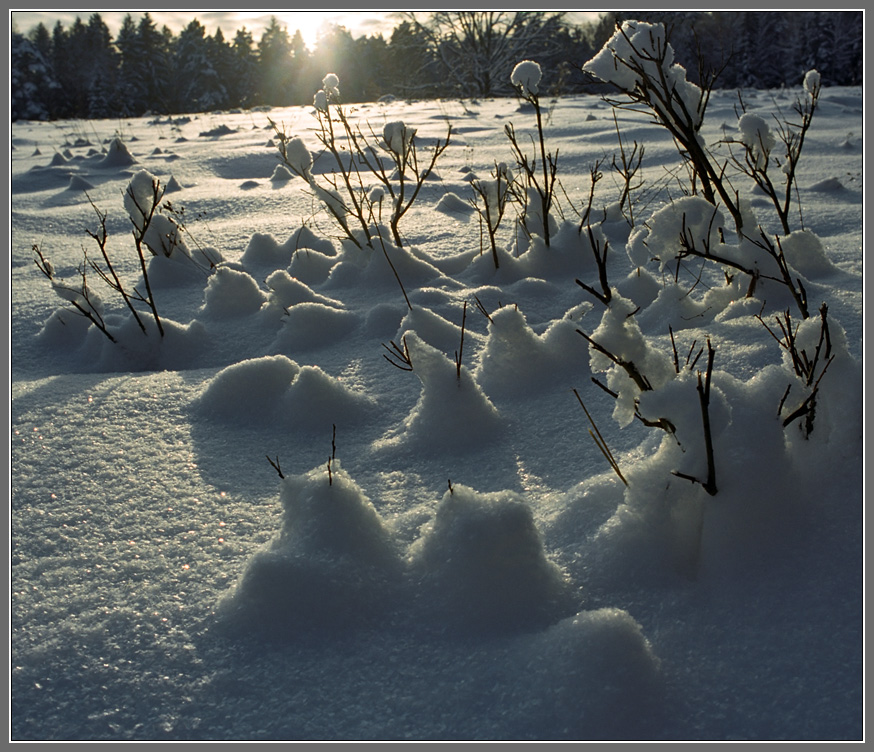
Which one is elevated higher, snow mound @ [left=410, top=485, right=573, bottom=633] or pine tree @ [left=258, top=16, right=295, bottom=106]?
pine tree @ [left=258, top=16, right=295, bottom=106]

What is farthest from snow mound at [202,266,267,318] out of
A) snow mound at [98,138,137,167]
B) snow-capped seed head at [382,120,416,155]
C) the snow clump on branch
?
snow mound at [98,138,137,167]

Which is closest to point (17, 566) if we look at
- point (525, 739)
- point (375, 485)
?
point (375, 485)

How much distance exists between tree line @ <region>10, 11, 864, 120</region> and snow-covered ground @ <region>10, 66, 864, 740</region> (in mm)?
18709

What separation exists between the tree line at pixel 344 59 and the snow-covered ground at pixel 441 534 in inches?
737

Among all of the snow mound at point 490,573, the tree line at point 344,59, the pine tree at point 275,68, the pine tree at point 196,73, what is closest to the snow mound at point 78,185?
the snow mound at point 490,573

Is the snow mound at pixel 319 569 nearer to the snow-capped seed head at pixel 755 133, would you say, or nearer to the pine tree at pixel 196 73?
the snow-capped seed head at pixel 755 133

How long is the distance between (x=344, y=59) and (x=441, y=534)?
3471cm

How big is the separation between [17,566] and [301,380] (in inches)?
37.1

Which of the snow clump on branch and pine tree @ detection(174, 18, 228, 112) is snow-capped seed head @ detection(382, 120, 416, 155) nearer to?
the snow clump on branch

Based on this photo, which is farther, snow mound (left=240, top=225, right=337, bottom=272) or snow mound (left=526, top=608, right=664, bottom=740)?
snow mound (left=240, top=225, right=337, bottom=272)

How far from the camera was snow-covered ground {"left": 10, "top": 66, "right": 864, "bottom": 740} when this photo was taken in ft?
3.61

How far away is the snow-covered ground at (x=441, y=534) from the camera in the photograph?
110cm

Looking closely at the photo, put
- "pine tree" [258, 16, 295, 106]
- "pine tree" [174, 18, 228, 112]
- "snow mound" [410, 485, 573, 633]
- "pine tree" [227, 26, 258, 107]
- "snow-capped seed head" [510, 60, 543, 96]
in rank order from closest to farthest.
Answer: "snow mound" [410, 485, 573, 633]
"snow-capped seed head" [510, 60, 543, 96]
"pine tree" [174, 18, 228, 112]
"pine tree" [227, 26, 258, 107]
"pine tree" [258, 16, 295, 106]

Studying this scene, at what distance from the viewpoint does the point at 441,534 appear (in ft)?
4.41
